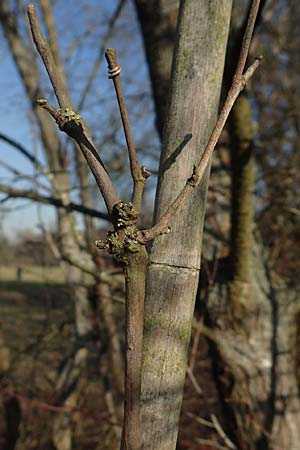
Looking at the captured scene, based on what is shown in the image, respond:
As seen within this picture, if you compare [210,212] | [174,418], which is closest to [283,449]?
[210,212]

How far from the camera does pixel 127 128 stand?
0.82 m

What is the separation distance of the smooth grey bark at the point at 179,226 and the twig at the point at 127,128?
230 mm

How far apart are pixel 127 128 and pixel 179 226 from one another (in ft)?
0.97

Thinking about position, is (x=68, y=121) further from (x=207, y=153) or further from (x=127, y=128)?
(x=207, y=153)

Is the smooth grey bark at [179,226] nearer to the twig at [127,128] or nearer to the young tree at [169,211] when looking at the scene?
the young tree at [169,211]

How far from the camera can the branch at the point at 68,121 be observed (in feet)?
2.74

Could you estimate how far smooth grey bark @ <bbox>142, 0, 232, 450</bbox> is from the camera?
3.28ft

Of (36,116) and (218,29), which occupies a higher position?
(36,116)

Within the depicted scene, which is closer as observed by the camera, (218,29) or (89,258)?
(218,29)

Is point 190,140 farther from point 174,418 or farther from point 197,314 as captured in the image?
point 197,314

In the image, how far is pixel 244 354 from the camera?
2629 millimetres

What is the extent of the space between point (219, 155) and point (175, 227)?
1.94m

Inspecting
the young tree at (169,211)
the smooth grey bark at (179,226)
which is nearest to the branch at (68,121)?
the young tree at (169,211)

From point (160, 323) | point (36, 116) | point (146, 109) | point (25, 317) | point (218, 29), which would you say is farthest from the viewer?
point (25, 317)
